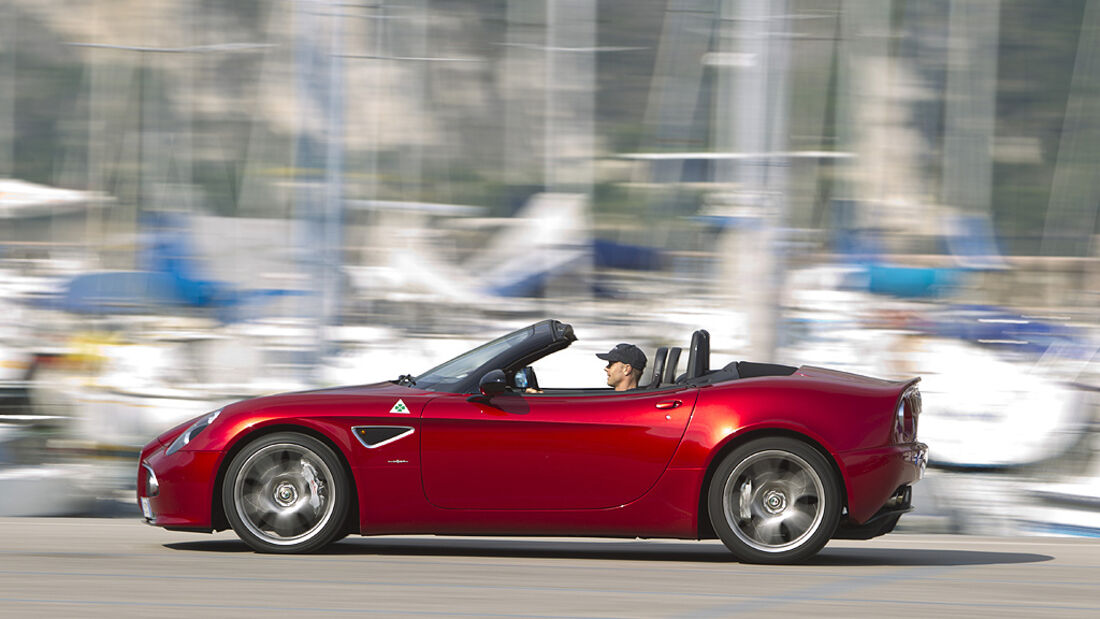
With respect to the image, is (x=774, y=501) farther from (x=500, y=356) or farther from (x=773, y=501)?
(x=500, y=356)

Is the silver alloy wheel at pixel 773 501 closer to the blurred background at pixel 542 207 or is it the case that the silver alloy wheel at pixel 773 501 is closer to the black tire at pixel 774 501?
the black tire at pixel 774 501

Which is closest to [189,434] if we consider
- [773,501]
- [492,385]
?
[492,385]

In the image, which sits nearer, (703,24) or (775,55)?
(775,55)

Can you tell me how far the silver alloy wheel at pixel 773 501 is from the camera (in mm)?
6293

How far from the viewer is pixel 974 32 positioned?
12547 millimetres

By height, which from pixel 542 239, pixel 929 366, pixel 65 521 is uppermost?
pixel 542 239

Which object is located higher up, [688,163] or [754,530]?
[688,163]

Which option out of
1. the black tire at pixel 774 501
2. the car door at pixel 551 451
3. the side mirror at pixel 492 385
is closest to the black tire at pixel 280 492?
the car door at pixel 551 451

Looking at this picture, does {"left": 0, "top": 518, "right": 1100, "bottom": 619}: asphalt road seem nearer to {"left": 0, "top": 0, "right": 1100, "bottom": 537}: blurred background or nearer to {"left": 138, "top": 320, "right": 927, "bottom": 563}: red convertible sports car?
{"left": 138, "top": 320, "right": 927, "bottom": 563}: red convertible sports car

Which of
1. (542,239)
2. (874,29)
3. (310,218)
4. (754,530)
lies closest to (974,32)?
(874,29)

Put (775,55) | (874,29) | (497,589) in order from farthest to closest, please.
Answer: (874,29) < (775,55) < (497,589)

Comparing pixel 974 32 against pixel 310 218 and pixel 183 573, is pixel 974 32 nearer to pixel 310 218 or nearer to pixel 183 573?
pixel 310 218

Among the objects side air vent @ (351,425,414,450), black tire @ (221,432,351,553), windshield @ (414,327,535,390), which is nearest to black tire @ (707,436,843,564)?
windshield @ (414,327,535,390)

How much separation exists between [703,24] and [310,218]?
3.93 metres
